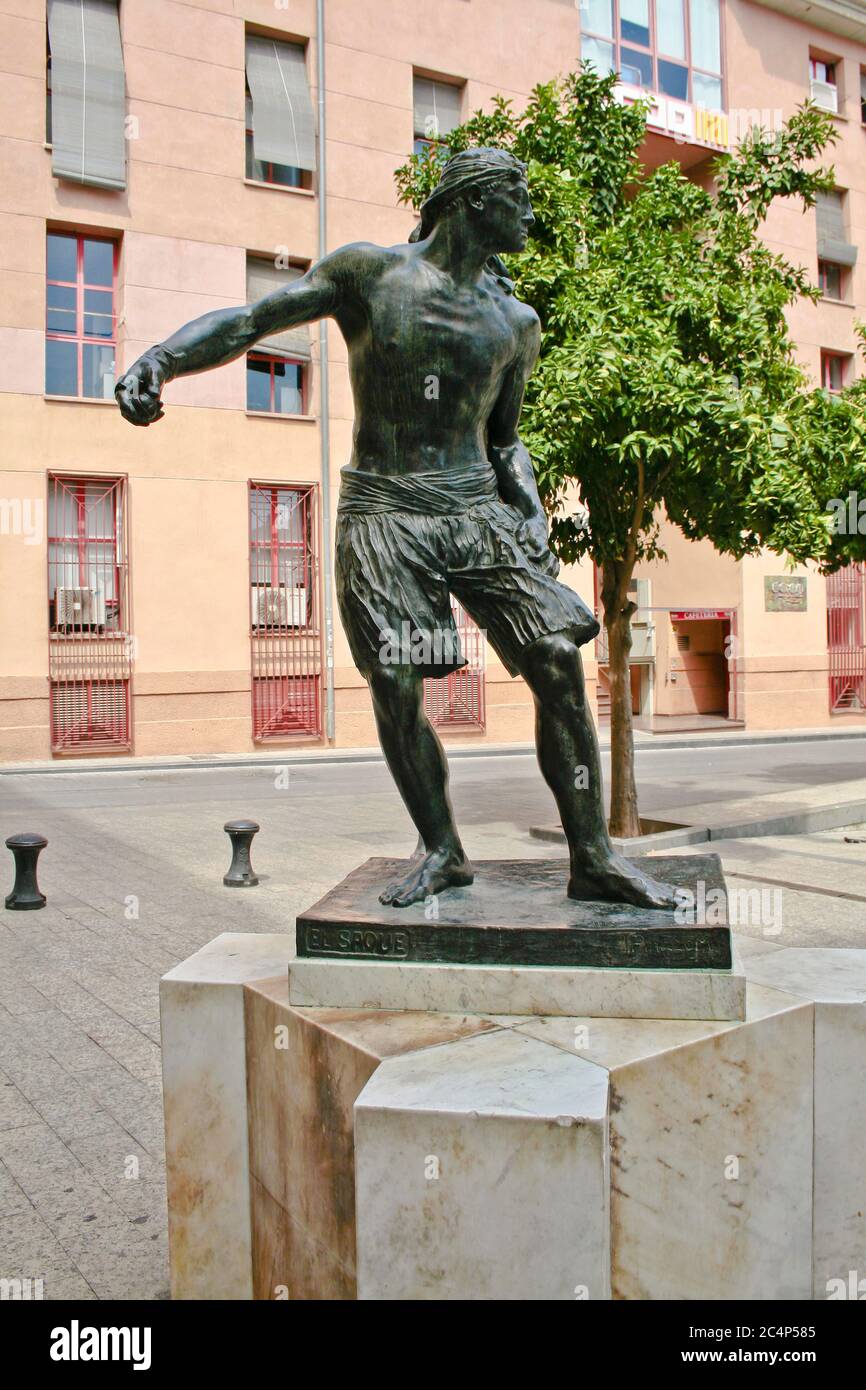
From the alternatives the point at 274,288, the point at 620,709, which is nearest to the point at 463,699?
the point at 274,288

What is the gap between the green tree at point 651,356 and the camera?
837 cm

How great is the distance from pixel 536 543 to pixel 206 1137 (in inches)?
67.4

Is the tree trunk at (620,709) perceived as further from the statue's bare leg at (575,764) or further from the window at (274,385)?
the window at (274,385)

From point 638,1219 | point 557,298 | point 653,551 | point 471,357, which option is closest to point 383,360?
point 471,357

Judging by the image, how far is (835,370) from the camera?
1130 inches

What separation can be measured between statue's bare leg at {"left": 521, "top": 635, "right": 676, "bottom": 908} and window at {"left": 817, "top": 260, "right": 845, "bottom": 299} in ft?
93.5

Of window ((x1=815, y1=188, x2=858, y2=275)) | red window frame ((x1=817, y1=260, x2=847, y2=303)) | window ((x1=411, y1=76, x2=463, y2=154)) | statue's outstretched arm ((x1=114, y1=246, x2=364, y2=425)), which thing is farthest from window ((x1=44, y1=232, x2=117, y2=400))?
statue's outstretched arm ((x1=114, y1=246, x2=364, y2=425))

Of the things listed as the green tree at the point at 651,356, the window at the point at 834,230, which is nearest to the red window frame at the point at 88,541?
the green tree at the point at 651,356

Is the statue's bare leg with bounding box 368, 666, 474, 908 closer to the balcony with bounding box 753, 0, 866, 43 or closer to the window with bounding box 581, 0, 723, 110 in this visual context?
the window with bounding box 581, 0, 723, 110

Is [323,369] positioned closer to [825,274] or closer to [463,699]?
[463,699]

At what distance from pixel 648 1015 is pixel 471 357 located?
1672 mm

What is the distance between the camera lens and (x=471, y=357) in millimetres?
2994

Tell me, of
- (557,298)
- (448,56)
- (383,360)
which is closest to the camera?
(383,360)
